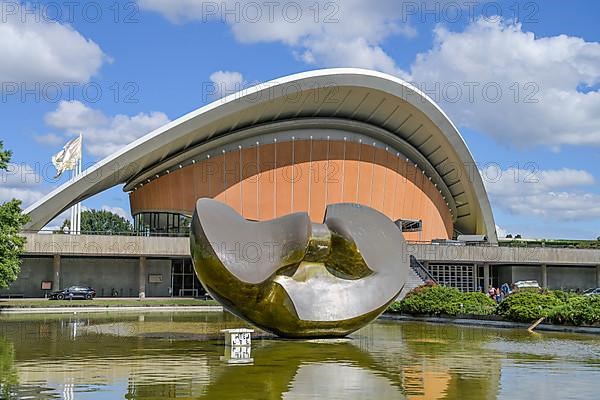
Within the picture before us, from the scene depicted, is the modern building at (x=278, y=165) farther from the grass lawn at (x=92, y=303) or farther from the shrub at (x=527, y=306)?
the shrub at (x=527, y=306)

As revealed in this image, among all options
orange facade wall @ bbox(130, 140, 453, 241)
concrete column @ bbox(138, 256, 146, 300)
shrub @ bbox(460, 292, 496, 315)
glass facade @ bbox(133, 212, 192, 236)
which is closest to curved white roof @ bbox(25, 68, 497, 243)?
orange facade wall @ bbox(130, 140, 453, 241)

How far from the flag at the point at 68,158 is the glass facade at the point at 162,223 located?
6781 millimetres

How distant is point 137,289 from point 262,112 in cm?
1484

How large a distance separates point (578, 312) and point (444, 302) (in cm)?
683

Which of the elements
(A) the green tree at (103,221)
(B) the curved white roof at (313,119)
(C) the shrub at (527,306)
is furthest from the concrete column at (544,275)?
(A) the green tree at (103,221)

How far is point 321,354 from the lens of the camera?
16.3 m

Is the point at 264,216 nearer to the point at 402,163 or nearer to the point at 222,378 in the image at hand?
the point at 402,163

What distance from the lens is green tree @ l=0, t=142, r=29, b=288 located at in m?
33.1

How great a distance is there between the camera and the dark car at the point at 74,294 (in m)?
43.3

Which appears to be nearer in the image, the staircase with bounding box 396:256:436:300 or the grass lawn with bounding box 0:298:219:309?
the grass lawn with bounding box 0:298:219:309

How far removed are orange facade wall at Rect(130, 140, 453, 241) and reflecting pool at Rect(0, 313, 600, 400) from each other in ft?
99.2

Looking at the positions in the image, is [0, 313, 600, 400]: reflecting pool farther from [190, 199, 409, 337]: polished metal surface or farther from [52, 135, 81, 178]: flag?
[52, 135, 81, 178]: flag

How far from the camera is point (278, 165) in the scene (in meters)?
53.1

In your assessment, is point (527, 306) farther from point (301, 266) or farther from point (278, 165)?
point (278, 165)
